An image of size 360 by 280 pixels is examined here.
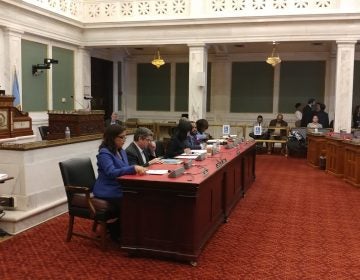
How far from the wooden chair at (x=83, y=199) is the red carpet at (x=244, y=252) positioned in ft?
0.95

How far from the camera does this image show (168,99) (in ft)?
53.9

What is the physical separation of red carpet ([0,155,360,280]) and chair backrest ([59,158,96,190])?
2.21ft

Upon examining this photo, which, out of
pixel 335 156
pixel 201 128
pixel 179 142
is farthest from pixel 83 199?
pixel 335 156

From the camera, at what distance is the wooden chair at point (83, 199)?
14.4 feet

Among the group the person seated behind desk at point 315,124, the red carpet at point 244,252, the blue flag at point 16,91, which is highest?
the blue flag at point 16,91

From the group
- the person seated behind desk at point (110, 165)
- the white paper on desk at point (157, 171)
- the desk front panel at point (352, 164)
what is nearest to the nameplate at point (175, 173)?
the white paper on desk at point (157, 171)

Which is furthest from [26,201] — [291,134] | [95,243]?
[291,134]

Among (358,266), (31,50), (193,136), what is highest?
(31,50)

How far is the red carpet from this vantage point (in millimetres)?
3932

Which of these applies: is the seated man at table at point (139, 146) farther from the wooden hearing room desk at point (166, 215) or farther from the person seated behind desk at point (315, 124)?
the person seated behind desk at point (315, 124)

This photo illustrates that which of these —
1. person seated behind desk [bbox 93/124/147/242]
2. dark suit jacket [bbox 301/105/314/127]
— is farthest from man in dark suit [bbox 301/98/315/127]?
person seated behind desk [bbox 93/124/147/242]

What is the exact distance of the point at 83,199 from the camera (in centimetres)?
454

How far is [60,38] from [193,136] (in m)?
5.90

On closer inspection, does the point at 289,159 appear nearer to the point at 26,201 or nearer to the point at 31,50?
the point at 31,50
